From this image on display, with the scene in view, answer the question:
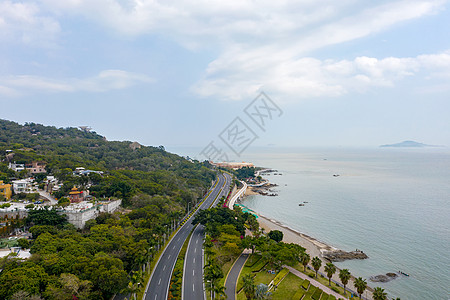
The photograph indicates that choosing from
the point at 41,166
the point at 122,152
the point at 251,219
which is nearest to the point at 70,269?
the point at 251,219

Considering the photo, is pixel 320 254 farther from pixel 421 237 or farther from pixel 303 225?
pixel 421 237

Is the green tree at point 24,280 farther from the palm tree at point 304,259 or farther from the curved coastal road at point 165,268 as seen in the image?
the palm tree at point 304,259

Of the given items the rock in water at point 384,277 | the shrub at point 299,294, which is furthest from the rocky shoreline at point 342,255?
the shrub at point 299,294

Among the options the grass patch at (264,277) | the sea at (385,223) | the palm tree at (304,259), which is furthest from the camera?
the sea at (385,223)

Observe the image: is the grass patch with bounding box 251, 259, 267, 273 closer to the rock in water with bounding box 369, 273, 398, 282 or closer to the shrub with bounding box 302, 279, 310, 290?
the shrub with bounding box 302, 279, 310, 290

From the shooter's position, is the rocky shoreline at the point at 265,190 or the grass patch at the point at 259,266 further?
the rocky shoreline at the point at 265,190

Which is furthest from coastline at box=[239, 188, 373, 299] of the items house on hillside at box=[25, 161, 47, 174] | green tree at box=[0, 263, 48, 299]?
house on hillside at box=[25, 161, 47, 174]
